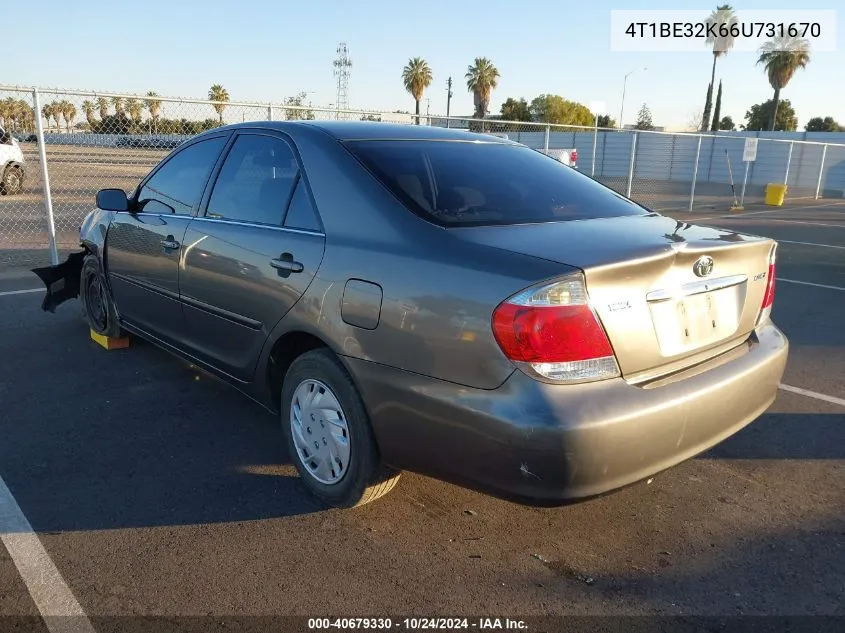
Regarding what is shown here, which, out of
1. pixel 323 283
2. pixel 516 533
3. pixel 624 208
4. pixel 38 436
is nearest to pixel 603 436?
pixel 516 533

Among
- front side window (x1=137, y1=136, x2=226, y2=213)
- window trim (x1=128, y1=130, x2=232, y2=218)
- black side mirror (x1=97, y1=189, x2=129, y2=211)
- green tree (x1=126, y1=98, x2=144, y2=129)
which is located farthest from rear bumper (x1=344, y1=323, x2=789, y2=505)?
green tree (x1=126, y1=98, x2=144, y2=129)

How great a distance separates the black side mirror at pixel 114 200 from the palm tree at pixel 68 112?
488 cm

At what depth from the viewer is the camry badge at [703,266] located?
A: 2482 mm

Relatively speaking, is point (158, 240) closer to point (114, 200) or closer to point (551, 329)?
point (114, 200)

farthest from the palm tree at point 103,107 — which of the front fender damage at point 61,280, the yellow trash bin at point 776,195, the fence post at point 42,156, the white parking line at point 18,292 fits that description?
the yellow trash bin at point 776,195

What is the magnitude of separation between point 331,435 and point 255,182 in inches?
54.4

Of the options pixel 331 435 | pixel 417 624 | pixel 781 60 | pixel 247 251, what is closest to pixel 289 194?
pixel 247 251

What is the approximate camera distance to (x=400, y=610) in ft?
7.66

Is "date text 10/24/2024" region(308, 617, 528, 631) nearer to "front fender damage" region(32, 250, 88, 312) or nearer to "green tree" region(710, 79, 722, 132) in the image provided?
"front fender damage" region(32, 250, 88, 312)

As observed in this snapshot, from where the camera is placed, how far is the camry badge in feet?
8.14

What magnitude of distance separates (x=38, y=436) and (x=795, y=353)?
5348mm

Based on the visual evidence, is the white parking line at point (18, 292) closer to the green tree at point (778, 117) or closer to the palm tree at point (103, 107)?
the palm tree at point (103, 107)

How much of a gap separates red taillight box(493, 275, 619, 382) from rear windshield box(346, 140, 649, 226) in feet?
1.91

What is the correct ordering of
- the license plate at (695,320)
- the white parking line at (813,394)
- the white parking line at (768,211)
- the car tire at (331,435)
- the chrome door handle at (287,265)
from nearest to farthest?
the license plate at (695,320) < the car tire at (331,435) < the chrome door handle at (287,265) < the white parking line at (813,394) < the white parking line at (768,211)
